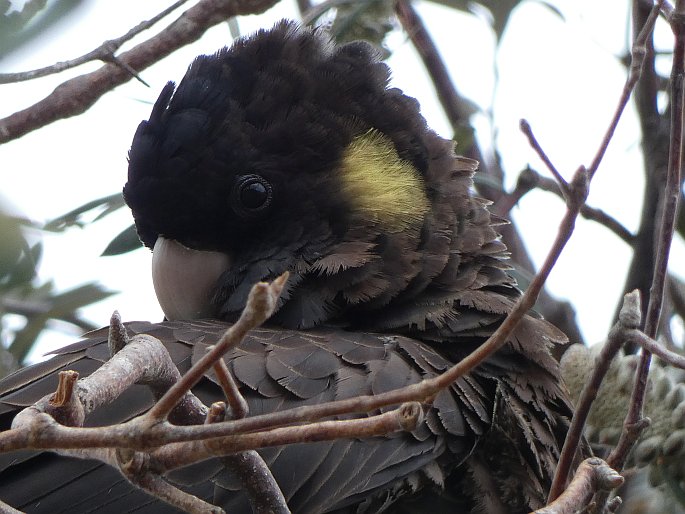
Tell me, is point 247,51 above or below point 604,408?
above

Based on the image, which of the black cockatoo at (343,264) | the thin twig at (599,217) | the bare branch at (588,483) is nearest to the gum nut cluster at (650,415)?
the black cockatoo at (343,264)

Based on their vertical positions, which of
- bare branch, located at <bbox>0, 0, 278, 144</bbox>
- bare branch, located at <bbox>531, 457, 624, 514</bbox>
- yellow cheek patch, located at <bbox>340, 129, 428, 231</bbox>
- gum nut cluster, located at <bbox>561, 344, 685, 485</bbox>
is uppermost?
bare branch, located at <bbox>0, 0, 278, 144</bbox>

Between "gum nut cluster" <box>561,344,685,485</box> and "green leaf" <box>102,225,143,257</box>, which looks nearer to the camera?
"gum nut cluster" <box>561,344,685,485</box>

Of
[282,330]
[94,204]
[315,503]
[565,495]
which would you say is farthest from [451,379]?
[94,204]

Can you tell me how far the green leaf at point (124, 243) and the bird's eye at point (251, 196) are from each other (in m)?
0.49

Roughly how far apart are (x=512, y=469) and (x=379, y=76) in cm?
103

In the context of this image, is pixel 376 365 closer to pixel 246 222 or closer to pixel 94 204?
pixel 246 222

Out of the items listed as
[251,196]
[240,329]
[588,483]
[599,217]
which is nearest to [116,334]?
[240,329]

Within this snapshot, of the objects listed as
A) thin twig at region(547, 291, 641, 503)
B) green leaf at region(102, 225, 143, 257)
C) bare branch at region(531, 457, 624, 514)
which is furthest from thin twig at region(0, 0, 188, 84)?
bare branch at region(531, 457, 624, 514)

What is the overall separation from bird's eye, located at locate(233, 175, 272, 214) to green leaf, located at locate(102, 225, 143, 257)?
49cm

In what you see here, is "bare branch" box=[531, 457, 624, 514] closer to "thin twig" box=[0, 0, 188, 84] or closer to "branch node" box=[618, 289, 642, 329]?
"branch node" box=[618, 289, 642, 329]

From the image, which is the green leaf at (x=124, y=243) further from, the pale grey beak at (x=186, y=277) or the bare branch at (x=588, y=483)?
the bare branch at (x=588, y=483)

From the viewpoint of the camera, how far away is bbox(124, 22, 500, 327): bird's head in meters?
2.33

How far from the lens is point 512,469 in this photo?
2025mm
